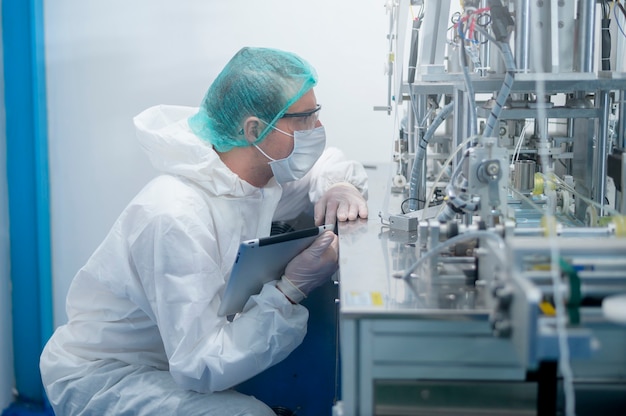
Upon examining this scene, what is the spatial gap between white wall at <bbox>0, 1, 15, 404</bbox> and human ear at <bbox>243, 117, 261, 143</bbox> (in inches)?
59.0

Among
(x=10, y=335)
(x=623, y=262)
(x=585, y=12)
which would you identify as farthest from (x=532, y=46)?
(x=10, y=335)

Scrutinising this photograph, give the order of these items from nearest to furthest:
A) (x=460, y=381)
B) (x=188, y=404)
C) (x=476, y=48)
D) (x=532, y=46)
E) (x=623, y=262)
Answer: (x=623, y=262) < (x=460, y=381) < (x=532, y=46) < (x=188, y=404) < (x=476, y=48)

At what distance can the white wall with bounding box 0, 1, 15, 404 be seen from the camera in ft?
9.29

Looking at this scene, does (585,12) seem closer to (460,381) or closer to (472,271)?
(472,271)

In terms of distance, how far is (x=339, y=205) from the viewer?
1797 mm

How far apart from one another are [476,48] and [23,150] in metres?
1.89

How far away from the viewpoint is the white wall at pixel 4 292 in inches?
111

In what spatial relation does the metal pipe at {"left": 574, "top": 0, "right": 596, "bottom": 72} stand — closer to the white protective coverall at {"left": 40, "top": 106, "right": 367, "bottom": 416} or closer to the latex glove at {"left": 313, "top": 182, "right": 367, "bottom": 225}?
the latex glove at {"left": 313, "top": 182, "right": 367, "bottom": 225}

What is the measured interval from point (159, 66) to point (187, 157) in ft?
4.23

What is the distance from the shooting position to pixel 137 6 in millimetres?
2855

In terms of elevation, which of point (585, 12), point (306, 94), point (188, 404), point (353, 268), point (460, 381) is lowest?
point (188, 404)

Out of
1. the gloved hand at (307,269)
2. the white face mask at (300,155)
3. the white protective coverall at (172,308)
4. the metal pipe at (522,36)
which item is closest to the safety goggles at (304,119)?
the white face mask at (300,155)

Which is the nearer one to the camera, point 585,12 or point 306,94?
point 585,12

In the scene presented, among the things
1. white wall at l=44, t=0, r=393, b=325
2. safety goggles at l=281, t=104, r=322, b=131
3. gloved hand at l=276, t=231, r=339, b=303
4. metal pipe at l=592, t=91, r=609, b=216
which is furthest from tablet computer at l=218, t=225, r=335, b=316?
white wall at l=44, t=0, r=393, b=325
